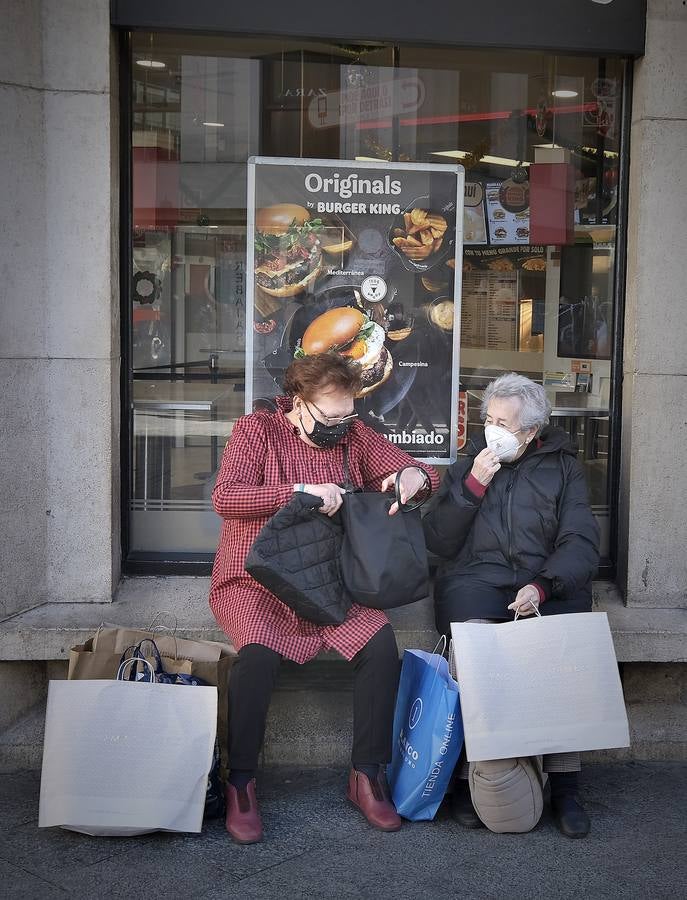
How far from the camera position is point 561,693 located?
152 inches

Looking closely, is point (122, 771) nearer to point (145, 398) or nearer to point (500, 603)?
point (500, 603)

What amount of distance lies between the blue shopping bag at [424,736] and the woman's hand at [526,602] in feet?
1.07

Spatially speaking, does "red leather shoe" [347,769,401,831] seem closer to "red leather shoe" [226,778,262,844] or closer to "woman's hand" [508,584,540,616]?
"red leather shoe" [226,778,262,844]

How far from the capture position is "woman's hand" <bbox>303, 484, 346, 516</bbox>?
13.0 feet

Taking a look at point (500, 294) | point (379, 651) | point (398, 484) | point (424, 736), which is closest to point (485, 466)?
point (398, 484)

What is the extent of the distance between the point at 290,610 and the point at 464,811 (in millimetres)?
930

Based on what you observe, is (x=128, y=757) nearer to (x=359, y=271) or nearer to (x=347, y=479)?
(x=347, y=479)

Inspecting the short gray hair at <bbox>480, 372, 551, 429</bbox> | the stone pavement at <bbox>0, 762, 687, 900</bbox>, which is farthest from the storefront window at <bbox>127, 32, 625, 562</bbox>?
the stone pavement at <bbox>0, 762, 687, 900</bbox>

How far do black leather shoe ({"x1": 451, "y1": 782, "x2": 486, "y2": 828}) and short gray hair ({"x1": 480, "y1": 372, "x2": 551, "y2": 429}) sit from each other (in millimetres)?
1358

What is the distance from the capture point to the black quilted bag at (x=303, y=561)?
3.86 meters

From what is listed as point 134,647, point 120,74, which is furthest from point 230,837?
point 120,74

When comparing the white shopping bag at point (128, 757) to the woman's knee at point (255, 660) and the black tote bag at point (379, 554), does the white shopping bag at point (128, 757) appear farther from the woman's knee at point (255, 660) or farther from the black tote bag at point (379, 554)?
the black tote bag at point (379, 554)

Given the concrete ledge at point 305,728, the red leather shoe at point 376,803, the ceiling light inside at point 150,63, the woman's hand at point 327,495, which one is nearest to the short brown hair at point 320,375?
the woman's hand at point 327,495

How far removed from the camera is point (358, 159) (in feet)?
16.5
